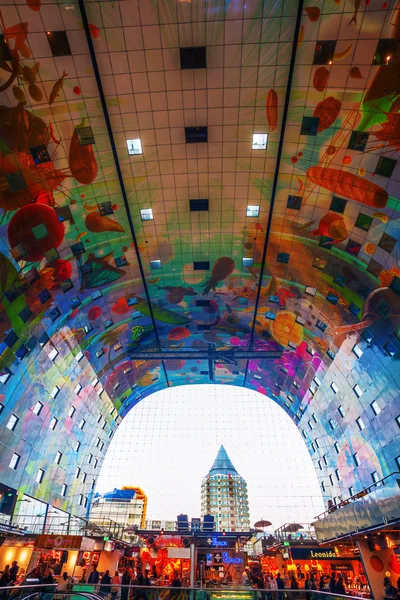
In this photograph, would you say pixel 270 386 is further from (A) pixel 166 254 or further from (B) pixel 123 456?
(A) pixel 166 254

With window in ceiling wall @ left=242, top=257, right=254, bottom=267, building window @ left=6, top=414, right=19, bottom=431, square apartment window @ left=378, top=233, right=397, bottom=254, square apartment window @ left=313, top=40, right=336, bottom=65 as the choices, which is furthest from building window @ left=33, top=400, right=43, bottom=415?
square apartment window @ left=313, top=40, right=336, bottom=65

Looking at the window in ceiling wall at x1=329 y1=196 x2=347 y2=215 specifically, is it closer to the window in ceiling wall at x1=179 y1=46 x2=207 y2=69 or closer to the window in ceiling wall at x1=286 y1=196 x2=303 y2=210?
the window in ceiling wall at x1=286 y1=196 x2=303 y2=210

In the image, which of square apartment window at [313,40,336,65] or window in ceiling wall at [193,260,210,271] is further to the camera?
window in ceiling wall at [193,260,210,271]

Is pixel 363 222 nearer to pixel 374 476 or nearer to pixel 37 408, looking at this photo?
pixel 374 476

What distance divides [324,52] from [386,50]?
209 centimetres

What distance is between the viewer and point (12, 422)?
19859 mm

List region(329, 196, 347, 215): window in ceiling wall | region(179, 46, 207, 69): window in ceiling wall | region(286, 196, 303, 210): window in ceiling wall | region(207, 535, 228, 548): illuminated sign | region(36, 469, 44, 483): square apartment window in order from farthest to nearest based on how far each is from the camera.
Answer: region(207, 535, 228, 548): illuminated sign, region(36, 469, 44, 483): square apartment window, region(286, 196, 303, 210): window in ceiling wall, region(329, 196, 347, 215): window in ceiling wall, region(179, 46, 207, 69): window in ceiling wall

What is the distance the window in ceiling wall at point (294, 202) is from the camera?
1703 centimetres

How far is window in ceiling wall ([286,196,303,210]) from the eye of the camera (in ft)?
55.9

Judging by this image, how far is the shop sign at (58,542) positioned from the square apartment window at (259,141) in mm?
22369

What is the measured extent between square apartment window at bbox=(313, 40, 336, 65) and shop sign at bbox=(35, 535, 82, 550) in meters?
25.3

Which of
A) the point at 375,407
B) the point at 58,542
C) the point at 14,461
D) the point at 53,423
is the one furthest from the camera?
the point at 53,423

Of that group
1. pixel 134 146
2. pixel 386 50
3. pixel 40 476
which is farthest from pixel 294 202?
pixel 40 476

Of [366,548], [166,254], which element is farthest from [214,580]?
[166,254]
